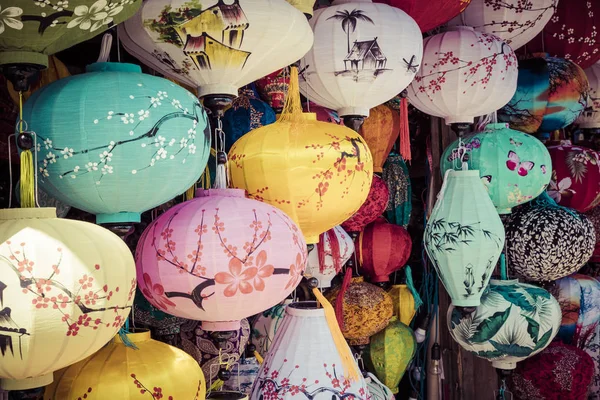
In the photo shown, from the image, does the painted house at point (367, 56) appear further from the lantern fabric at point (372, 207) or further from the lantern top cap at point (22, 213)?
the lantern top cap at point (22, 213)

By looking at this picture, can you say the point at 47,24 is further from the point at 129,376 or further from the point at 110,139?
the point at 129,376

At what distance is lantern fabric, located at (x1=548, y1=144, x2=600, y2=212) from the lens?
263cm

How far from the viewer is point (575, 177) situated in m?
2.64

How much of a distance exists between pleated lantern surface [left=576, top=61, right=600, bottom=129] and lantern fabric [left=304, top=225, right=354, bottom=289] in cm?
125

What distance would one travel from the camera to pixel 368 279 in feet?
8.40

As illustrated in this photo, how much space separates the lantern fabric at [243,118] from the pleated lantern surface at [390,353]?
35.7 inches

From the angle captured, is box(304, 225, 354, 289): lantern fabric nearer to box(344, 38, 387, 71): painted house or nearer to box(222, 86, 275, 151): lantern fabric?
box(222, 86, 275, 151): lantern fabric

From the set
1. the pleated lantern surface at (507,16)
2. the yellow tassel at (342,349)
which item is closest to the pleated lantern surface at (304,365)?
the yellow tassel at (342,349)

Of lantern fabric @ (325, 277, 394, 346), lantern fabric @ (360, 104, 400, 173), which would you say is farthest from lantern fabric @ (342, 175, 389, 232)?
lantern fabric @ (325, 277, 394, 346)

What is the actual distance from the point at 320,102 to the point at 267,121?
5.3 inches

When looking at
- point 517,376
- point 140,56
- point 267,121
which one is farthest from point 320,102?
point 517,376

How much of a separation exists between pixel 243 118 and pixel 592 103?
163cm

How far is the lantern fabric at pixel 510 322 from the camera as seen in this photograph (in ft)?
7.51

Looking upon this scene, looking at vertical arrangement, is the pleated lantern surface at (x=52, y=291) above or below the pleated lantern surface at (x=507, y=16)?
below
